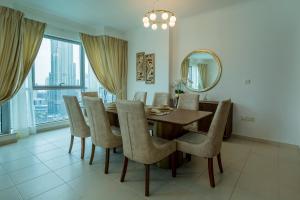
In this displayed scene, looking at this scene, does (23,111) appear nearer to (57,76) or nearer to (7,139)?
(7,139)

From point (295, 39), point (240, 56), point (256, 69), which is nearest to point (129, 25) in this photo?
point (240, 56)

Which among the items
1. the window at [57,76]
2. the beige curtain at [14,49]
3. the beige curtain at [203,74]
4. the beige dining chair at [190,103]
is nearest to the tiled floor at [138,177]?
the beige dining chair at [190,103]

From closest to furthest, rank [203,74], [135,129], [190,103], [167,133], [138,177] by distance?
[135,129]
[138,177]
[167,133]
[190,103]
[203,74]

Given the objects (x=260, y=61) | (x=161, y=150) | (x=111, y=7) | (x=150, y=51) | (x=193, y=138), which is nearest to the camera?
(x=161, y=150)

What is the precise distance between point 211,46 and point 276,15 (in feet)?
4.14

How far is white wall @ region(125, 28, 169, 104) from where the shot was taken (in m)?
4.70

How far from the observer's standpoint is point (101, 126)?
2.33m

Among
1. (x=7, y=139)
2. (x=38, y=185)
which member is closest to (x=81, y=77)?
(x=7, y=139)

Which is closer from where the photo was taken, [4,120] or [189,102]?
[189,102]

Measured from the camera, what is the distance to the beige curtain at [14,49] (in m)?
3.24

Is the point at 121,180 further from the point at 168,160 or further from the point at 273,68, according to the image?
the point at 273,68

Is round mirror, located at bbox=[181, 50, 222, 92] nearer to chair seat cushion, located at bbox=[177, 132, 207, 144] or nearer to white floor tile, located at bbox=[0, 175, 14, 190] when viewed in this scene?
chair seat cushion, located at bbox=[177, 132, 207, 144]

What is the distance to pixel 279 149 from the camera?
3.18 m

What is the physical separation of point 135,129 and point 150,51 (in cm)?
357
